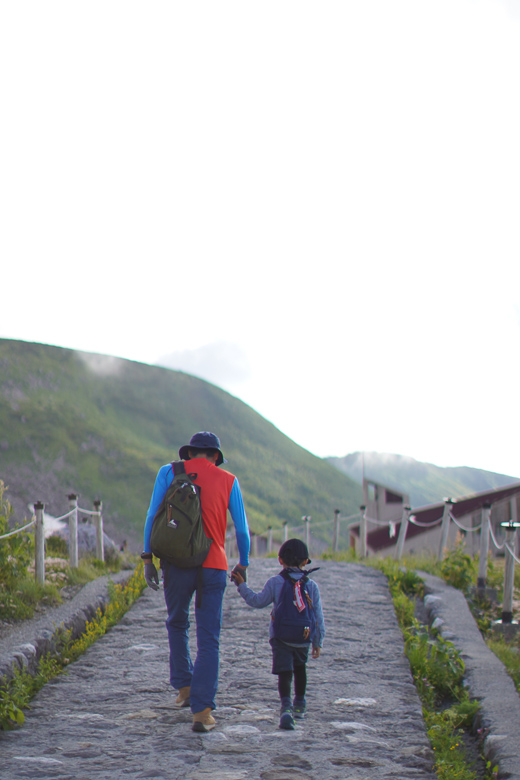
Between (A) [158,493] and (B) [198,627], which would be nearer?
(B) [198,627]

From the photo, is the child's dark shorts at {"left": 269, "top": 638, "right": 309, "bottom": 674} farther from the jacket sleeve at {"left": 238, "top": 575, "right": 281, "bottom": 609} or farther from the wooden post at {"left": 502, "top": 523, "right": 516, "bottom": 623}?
the wooden post at {"left": 502, "top": 523, "right": 516, "bottom": 623}

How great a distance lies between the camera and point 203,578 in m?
4.75

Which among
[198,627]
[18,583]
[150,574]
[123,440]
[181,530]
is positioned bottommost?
[18,583]

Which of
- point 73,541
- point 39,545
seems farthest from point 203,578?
point 73,541

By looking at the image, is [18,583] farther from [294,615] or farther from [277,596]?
[294,615]

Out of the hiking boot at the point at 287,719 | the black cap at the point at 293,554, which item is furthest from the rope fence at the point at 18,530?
the hiking boot at the point at 287,719

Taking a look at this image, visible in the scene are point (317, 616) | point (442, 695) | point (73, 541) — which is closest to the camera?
point (317, 616)

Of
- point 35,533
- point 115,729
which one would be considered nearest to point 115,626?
point 35,533

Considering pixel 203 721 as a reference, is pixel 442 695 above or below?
below

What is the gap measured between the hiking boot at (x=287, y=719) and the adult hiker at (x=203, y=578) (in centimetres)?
45

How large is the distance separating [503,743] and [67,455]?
119 metres

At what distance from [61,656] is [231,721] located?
2264mm

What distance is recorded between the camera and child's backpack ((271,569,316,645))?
4730 millimetres

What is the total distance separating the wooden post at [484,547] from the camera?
9891 millimetres
